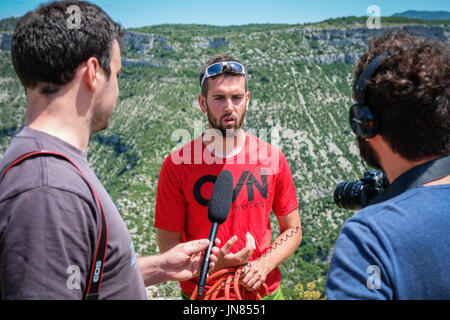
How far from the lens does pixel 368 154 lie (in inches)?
68.2

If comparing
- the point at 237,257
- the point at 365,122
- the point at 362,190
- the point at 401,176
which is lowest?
the point at 237,257

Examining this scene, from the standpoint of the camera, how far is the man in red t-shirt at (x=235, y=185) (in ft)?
9.98

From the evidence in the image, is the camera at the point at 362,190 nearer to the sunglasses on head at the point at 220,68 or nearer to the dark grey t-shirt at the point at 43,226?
the dark grey t-shirt at the point at 43,226

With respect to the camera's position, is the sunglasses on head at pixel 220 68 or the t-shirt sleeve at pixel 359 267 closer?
the t-shirt sleeve at pixel 359 267

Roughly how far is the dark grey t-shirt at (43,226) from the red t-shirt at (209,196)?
1.63 metres

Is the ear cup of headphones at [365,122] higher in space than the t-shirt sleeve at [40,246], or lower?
higher

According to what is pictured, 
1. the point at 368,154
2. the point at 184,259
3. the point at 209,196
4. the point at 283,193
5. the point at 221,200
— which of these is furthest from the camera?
the point at 283,193

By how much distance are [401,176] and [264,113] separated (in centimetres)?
6145

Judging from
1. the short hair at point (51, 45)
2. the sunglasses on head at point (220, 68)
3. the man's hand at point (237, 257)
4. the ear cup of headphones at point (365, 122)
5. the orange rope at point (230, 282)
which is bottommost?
the orange rope at point (230, 282)

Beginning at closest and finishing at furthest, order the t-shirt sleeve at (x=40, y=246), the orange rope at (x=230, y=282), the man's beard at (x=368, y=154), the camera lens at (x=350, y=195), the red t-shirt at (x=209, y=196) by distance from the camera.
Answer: the t-shirt sleeve at (x=40, y=246)
the man's beard at (x=368, y=154)
the camera lens at (x=350, y=195)
the orange rope at (x=230, y=282)
the red t-shirt at (x=209, y=196)

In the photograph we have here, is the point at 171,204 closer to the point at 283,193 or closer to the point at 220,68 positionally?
the point at 283,193

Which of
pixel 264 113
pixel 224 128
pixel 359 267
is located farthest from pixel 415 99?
pixel 264 113

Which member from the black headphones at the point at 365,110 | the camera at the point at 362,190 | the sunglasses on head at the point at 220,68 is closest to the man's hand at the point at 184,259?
the camera at the point at 362,190
